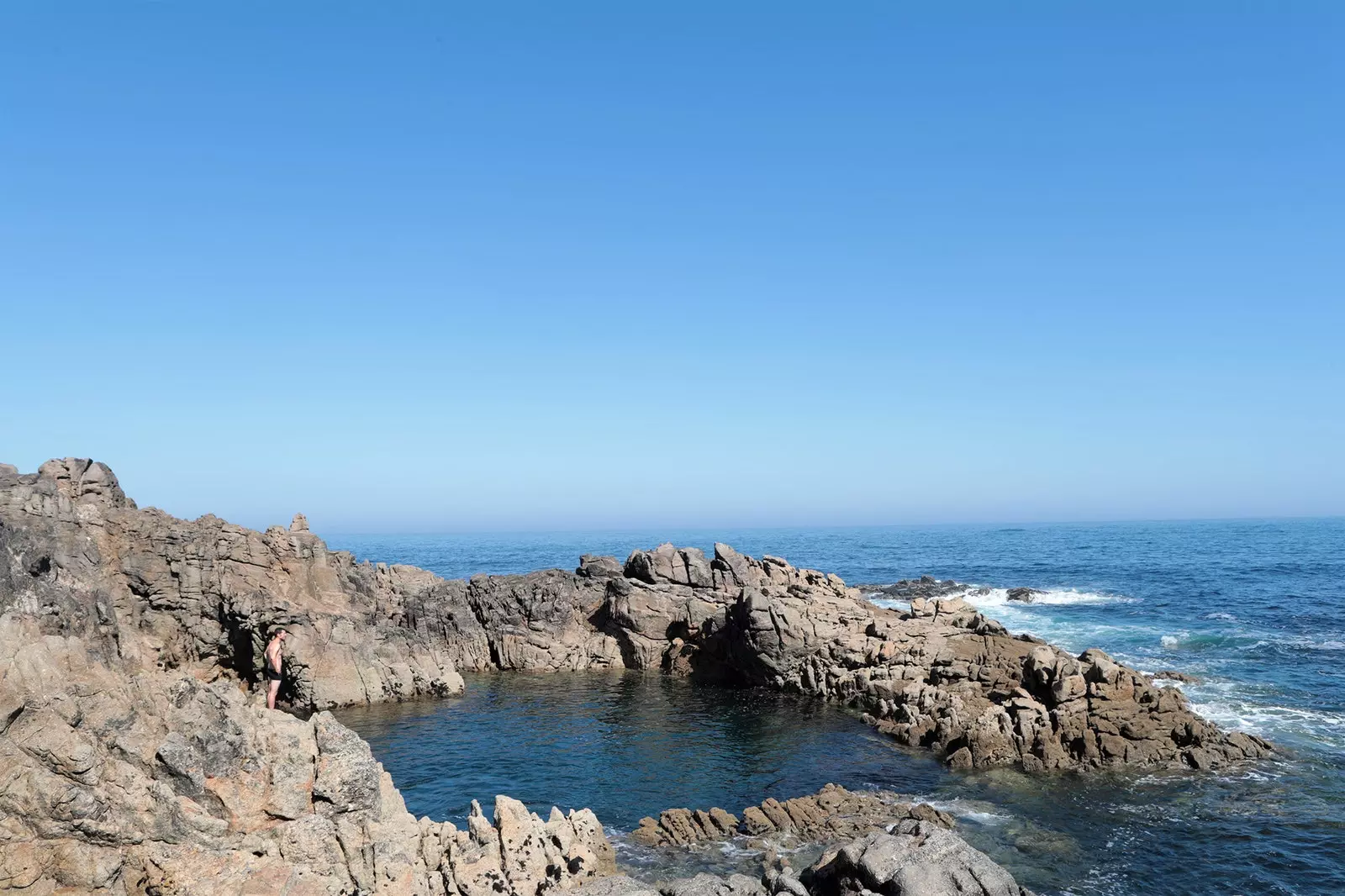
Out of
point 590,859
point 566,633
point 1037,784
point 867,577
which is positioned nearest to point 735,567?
point 566,633

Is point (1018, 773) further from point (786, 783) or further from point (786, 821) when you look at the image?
point (786, 821)

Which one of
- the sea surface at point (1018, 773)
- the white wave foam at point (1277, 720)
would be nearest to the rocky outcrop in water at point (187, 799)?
the sea surface at point (1018, 773)

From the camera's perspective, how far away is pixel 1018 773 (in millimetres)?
29062

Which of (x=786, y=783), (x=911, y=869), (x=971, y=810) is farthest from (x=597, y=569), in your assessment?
(x=911, y=869)

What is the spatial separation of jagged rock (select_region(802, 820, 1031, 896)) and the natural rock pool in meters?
3.37

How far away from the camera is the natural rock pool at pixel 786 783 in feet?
71.1

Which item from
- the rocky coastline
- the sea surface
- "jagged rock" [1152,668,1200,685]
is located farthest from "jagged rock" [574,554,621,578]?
"jagged rock" [1152,668,1200,685]

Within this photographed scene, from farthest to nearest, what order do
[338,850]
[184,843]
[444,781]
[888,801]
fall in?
[444,781], [888,801], [338,850], [184,843]

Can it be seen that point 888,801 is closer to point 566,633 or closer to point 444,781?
point 444,781

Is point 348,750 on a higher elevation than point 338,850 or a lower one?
higher

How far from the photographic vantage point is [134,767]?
14.6 m

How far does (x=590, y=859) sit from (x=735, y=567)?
115 feet

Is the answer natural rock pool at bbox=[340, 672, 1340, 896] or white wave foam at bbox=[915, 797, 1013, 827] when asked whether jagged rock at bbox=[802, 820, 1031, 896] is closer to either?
natural rock pool at bbox=[340, 672, 1340, 896]

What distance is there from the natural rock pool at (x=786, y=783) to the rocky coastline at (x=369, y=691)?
170cm
